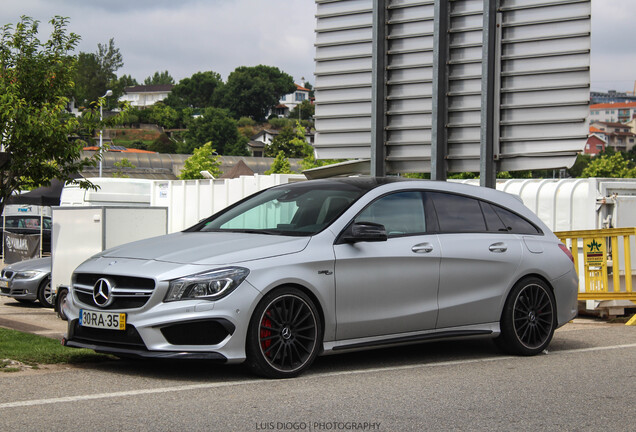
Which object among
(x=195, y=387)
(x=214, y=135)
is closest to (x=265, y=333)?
(x=195, y=387)

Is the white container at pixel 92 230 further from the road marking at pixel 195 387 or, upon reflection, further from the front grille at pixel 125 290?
the road marking at pixel 195 387

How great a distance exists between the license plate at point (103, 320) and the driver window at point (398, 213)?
2085mm

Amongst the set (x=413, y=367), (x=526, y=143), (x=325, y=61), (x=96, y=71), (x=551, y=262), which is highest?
(x=96, y=71)

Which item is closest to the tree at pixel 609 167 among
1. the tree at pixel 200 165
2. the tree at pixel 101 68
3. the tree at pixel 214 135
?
the tree at pixel 214 135

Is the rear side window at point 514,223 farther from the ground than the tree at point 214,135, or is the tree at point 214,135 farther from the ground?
the tree at point 214,135

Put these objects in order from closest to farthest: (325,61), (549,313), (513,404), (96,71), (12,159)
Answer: (513,404), (549,313), (12,159), (325,61), (96,71)

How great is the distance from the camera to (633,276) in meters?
13.2

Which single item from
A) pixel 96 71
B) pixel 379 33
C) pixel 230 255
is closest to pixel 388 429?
pixel 230 255

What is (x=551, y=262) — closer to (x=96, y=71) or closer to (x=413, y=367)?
(x=413, y=367)

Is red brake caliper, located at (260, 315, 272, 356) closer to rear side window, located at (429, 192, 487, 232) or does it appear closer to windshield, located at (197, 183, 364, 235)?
windshield, located at (197, 183, 364, 235)

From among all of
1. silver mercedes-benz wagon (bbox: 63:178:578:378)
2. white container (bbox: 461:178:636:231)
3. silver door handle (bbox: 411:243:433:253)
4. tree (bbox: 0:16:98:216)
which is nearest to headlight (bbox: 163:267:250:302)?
silver mercedes-benz wagon (bbox: 63:178:578:378)

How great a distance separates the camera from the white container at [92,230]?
541 inches

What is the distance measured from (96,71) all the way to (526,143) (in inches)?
7056

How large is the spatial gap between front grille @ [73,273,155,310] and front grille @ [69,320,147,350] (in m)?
0.18
